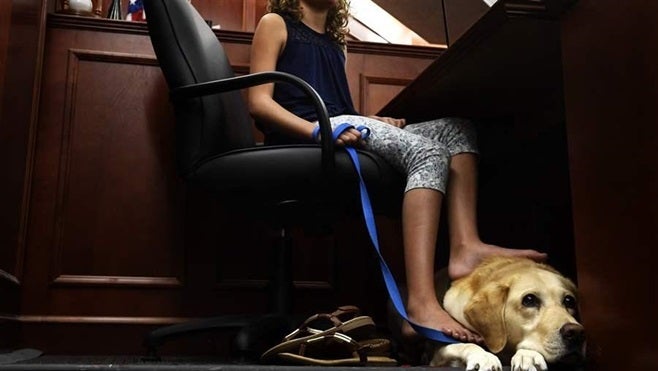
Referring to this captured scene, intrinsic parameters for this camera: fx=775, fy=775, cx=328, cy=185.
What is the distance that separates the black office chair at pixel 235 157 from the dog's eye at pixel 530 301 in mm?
401

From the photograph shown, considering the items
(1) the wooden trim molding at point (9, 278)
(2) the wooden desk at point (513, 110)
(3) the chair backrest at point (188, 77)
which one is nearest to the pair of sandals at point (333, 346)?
(3) the chair backrest at point (188, 77)

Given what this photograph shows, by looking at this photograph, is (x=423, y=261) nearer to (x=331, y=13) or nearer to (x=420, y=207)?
(x=420, y=207)

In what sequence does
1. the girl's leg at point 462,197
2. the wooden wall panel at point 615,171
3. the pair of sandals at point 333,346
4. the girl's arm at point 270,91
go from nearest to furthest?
the wooden wall panel at point 615,171, the pair of sandals at point 333,346, the girl's leg at point 462,197, the girl's arm at point 270,91

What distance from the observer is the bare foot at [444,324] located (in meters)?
1.38

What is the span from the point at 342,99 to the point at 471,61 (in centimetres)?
48

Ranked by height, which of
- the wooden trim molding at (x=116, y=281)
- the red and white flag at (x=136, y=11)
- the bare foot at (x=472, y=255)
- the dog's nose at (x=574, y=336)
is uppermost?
the red and white flag at (x=136, y=11)

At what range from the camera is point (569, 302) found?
4.54 feet

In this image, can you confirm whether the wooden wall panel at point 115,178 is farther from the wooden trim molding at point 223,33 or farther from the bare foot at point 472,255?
the bare foot at point 472,255

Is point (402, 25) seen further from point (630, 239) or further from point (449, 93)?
point (630, 239)

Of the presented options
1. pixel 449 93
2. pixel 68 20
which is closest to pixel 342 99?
pixel 449 93

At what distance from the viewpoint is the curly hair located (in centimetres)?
198

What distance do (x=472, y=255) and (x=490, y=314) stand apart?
0.23 metres

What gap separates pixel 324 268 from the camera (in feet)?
7.43

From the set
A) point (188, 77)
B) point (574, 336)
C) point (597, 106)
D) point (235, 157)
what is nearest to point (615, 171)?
point (597, 106)
